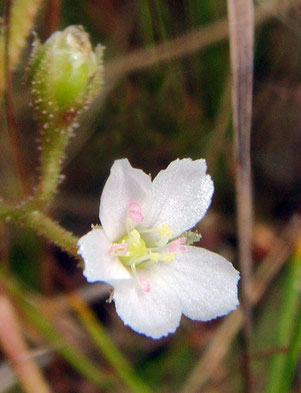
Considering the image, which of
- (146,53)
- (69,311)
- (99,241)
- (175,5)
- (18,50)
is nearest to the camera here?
(99,241)

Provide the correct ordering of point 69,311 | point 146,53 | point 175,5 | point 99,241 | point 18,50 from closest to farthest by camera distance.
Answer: point 99,241 < point 18,50 < point 175,5 < point 146,53 < point 69,311

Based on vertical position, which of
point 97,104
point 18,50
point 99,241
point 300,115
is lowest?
point 99,241

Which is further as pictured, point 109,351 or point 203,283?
point 109,351

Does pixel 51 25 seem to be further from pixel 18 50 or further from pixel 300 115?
pixel 300 115

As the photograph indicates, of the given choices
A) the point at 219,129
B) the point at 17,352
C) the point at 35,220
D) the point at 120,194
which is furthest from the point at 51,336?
the point at 219,129

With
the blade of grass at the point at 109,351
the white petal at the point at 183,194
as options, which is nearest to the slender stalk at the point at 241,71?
the white petal at the point at 183,194

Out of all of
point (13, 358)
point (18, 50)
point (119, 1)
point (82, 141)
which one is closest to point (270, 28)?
point (119, 1)

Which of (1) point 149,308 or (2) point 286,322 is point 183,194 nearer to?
(1) point 149,308
